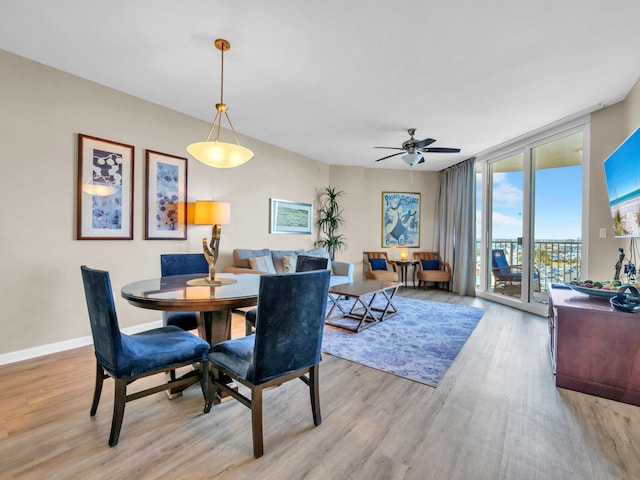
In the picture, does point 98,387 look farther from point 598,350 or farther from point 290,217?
point 290,217

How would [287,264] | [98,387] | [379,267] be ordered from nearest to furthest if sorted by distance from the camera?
[98,387]
[287,264]
[379,267]

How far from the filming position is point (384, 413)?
6.11ft

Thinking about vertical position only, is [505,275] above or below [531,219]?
below

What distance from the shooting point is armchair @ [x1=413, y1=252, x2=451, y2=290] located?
241 inches

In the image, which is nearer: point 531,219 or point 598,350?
point 598,350

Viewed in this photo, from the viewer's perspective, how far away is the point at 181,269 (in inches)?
109

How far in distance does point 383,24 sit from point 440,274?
5057 mm

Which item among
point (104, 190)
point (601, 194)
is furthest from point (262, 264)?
point (601, 194)

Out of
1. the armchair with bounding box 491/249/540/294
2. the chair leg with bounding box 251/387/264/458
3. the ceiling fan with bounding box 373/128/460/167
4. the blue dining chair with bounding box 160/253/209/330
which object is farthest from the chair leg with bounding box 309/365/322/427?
the armchair with bounding box 491/249/540/294

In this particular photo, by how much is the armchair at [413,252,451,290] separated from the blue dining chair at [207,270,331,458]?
4958 millimetres

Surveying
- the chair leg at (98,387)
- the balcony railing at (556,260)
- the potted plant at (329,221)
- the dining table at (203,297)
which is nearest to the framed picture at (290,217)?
the potted plant at (329,221)

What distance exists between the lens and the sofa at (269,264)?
4082 millimetres

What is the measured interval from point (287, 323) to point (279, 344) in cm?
11

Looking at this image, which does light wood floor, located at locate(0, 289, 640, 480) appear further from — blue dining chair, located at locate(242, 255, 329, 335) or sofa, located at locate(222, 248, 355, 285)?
sofa, located at locate(222, 248, 355, 285)
